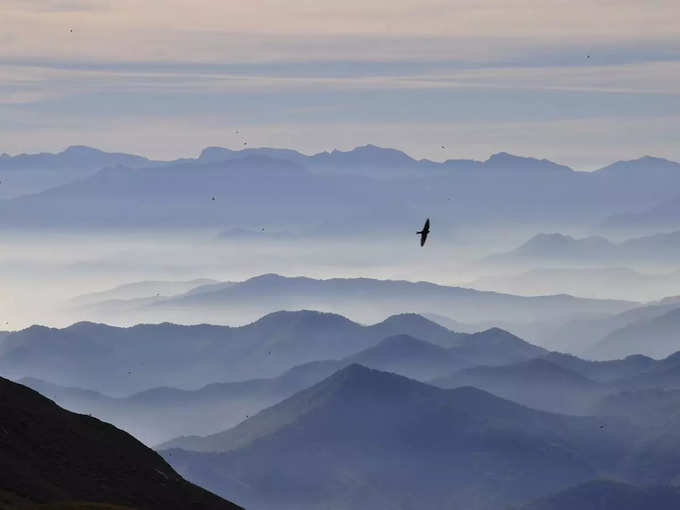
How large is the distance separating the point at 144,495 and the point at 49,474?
41.2 feet

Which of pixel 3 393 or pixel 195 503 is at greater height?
pixel 3 393

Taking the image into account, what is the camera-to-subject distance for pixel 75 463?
566 feet

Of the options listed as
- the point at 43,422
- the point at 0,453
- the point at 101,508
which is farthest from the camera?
the point at 43,422

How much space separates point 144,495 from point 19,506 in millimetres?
44588

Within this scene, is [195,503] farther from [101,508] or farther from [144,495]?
[101,508]

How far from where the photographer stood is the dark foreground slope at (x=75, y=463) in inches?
6132

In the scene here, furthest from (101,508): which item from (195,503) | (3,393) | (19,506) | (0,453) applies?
(3,393)

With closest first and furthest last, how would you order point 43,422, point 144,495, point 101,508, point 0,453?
point 101,508
point 0,453
point 144,495
point 43,422

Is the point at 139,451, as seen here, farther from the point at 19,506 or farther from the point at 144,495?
the point at 19,506

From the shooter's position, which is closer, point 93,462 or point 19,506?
point 19,506

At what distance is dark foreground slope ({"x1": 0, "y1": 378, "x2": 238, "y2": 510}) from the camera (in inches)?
6132

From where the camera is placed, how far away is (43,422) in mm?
180375

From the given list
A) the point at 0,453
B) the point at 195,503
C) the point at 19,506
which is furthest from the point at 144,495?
the point at 19,506

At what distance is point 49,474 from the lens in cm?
16200
